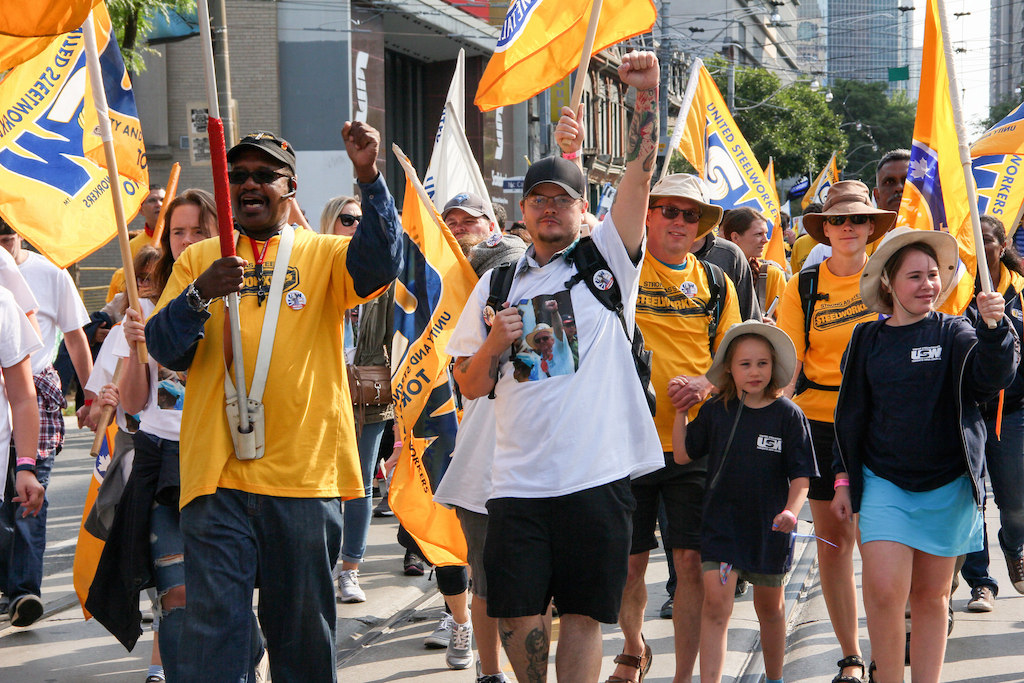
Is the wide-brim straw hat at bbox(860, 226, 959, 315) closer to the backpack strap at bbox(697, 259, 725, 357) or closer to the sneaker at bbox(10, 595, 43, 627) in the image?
the backpack strap at bbox(697, 259, 725, 357)

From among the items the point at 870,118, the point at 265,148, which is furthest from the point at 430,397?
the point at 870,118

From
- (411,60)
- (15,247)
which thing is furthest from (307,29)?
(15,247)

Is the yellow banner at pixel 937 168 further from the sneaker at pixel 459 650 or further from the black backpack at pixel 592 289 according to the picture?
the sneaker at pixel 459 650

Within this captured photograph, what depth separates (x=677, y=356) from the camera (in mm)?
5211

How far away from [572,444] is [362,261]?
901 mm

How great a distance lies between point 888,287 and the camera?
4969mm

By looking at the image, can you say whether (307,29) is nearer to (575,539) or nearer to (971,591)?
(971,591)

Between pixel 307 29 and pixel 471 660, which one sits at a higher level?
pixel 307 29

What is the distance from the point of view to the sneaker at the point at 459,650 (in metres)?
5.70

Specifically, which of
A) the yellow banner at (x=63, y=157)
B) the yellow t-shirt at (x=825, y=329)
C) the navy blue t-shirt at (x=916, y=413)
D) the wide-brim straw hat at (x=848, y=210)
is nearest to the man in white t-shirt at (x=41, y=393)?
the yellow banner at (x=63, y=157)

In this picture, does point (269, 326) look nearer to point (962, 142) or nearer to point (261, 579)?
point (261, 579)

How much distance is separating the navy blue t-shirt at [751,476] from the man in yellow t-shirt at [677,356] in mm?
149

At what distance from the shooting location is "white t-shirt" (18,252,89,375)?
6496 millimetres

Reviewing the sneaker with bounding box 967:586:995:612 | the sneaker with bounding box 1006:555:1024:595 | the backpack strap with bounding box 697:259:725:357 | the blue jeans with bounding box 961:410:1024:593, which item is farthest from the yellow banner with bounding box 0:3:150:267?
the sneaker with bounding box 1006:555:1024:595
